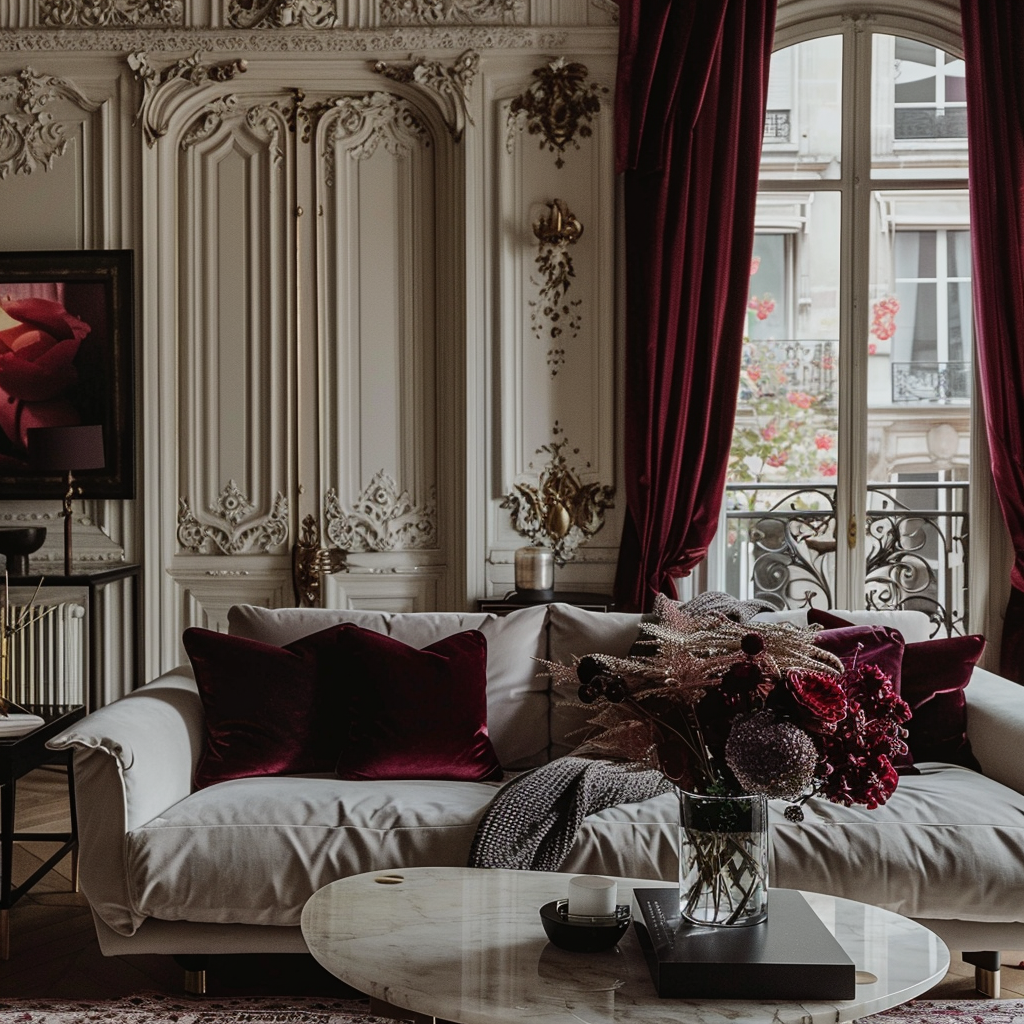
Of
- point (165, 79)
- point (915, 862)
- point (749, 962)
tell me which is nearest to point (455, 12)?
point (165, 79)

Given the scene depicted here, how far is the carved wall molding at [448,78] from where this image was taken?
436 centimetres

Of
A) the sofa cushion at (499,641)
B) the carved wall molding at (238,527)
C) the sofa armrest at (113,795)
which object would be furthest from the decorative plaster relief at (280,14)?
the sofa armrest at (113,795)

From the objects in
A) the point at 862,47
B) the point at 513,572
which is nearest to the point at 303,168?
the point at 513,572

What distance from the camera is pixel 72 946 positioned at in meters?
2.71

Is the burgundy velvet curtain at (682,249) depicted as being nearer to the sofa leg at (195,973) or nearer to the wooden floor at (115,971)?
the wooden floor at (115,971)

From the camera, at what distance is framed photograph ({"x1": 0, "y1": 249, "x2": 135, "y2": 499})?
4.46 metres

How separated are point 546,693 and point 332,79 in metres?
2.79

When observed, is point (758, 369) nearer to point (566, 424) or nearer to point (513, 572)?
point (566, 424)

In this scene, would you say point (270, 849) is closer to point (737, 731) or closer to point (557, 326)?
point (737, 731)

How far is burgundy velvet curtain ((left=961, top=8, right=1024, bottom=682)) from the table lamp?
11.2ft

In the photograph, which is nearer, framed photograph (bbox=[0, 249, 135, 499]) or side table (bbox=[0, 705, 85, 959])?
side table (bbox=[0, 705, 85, 959])

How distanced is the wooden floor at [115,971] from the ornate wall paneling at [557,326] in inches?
79.9

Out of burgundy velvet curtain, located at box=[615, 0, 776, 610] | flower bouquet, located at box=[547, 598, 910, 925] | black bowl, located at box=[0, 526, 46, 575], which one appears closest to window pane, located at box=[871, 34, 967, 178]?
burgundy velvet curtain, located at box=[615, 0, 776, 610]

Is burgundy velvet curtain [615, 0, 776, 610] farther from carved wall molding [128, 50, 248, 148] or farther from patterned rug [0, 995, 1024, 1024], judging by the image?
patterned rug [0, 995, 1024, 1024]
